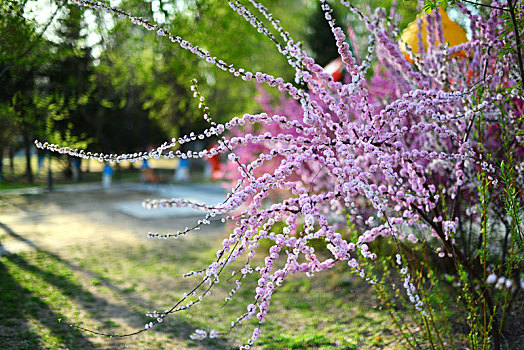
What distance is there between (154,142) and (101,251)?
18698mm

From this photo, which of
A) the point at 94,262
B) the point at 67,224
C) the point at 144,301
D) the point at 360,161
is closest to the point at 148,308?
the point at 144,301

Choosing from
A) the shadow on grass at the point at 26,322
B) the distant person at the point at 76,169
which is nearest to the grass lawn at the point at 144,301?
the shadow on grass at the point at 26,322

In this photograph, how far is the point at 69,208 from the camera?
42.7ft

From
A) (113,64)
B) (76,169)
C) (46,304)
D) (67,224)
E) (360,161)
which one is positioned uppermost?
(113,64)

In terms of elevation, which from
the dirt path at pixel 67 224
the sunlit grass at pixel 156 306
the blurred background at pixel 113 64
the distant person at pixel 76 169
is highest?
the blurred background at pixel 113 64

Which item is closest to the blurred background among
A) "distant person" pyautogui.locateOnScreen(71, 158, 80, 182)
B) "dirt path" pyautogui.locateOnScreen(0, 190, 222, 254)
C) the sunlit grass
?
"distant person" pyautogui.locateOnScreen(71, 158, 80, 182)

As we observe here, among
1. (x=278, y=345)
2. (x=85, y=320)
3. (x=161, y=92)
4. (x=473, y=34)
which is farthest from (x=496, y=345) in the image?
(x=161, y=92)

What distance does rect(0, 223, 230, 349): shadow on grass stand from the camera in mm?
4438

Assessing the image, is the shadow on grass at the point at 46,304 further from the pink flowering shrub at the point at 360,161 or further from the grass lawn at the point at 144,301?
the pink flowering shrub at the point at 360,161

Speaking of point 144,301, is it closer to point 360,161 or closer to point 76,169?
point 360,161

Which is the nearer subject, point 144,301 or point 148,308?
point 148,308

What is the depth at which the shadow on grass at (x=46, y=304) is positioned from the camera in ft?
14.6

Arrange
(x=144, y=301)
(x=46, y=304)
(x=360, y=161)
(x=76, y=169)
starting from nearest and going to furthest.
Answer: (x=360, y=161), (x=46, y=304), (x=144, y=301), (x=76, y=169)

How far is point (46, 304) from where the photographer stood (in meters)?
5.50
